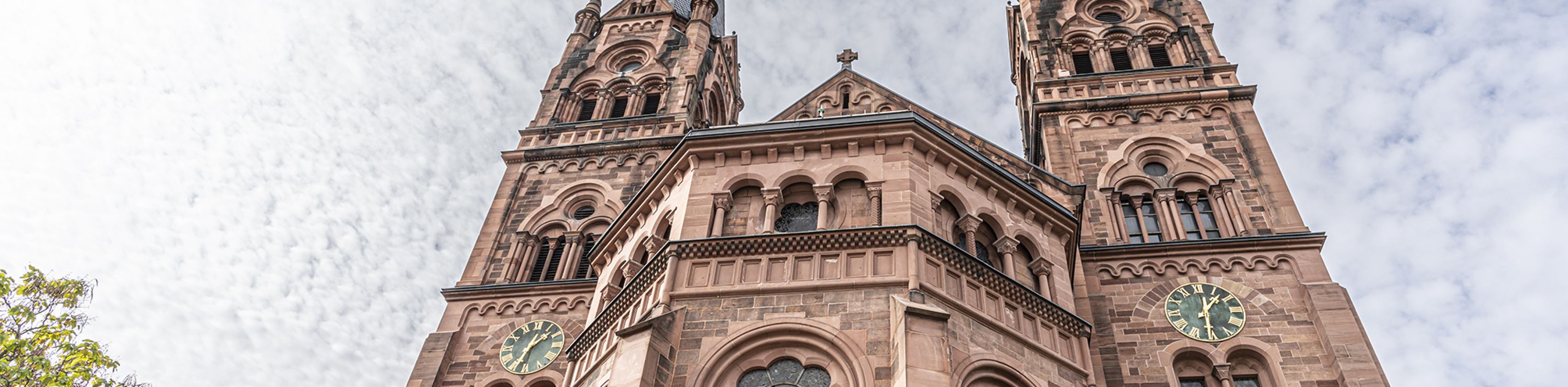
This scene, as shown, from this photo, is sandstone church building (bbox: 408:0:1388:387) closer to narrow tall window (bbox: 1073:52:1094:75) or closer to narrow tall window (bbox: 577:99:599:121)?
narrow tall window (bbox: 1073:52:1094:75)

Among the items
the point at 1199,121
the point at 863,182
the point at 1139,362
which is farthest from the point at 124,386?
the point at 1199,121

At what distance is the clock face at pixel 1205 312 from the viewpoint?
730 inches

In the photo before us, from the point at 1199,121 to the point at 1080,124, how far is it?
2.60 metres

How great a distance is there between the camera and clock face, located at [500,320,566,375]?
21.1 metres

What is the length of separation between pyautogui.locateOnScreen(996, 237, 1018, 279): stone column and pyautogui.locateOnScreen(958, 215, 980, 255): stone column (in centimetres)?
44

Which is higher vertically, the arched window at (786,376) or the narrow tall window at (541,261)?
the narrow tall window at (541,261)

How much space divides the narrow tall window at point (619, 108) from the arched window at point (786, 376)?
Result: 57.1 feet

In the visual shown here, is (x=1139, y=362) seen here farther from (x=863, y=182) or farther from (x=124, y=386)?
(x=124, y=386)

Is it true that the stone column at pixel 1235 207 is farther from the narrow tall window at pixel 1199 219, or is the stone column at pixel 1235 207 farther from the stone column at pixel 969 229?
the stone column at pixel 969 229

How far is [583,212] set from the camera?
1012 inches

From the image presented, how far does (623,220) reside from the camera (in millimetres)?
19062

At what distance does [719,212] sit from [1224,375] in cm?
887

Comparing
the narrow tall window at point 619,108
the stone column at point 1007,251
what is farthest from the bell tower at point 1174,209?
the narrow tall window at point 619,108

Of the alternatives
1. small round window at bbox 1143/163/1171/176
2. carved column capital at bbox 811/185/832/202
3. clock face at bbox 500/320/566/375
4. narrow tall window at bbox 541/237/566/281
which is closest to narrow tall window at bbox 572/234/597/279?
narrow tall window at bbox 541/237/566/281
